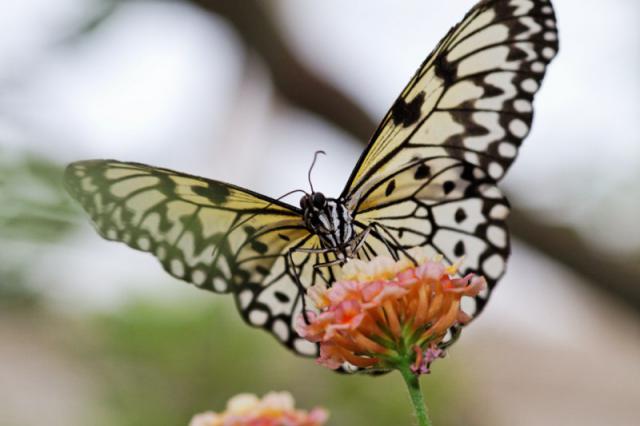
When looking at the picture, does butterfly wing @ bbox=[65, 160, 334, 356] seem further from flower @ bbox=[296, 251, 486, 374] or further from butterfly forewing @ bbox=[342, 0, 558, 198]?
flower @ bbox=[296, 251, 486, 374]

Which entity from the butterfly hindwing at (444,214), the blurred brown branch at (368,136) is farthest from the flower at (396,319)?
the blurred brown branch at (368,136)

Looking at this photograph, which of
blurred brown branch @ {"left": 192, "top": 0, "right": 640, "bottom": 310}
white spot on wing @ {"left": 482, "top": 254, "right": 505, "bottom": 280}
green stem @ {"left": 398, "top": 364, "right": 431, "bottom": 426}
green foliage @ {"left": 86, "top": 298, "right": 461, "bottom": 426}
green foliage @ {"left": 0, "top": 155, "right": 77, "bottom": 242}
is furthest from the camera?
green foliage @ {"left": 86, "top": 298, "right": 461, "bottom": 426}

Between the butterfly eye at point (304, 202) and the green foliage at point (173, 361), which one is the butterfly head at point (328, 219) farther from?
the green foliage at point (173, 361)

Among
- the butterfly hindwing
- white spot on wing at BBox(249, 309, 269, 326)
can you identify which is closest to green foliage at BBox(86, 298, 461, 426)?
white spot on wing at BBox(249, 309, 269, 326)

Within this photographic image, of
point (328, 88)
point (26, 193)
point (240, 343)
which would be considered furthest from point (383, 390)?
point (26, 193)

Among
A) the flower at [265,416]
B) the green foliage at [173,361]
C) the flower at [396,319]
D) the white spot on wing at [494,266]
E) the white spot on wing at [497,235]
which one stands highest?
the white spot on wing at [497,235]

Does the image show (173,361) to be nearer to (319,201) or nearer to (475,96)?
(319,201)
